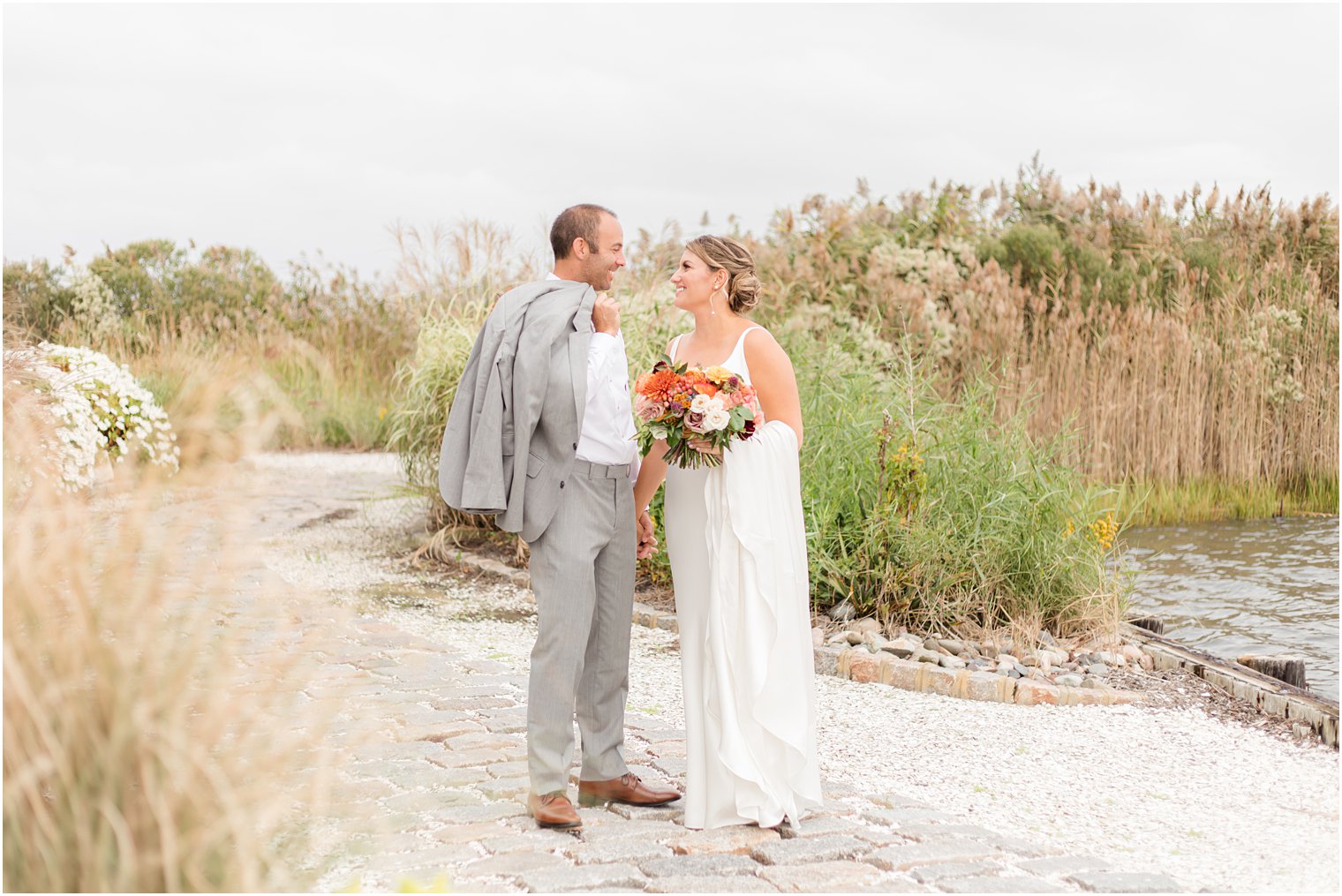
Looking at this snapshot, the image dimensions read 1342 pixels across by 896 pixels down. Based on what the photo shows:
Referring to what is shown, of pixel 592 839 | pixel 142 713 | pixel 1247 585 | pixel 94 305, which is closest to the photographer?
pixel 142 713

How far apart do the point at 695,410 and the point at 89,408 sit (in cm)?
517

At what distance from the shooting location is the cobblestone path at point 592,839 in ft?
10.7

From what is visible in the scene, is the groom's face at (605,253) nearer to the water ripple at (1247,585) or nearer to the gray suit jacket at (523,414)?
the gray suit jacket at (523,414)

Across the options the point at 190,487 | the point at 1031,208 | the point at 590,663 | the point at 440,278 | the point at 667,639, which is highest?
the point at 1031,208

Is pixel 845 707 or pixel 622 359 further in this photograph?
pixel 845 707

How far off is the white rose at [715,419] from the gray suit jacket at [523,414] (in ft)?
1.26

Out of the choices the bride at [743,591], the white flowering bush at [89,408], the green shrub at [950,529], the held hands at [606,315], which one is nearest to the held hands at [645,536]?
the bride at [743,591]

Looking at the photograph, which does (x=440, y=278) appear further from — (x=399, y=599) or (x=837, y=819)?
(x=837, y=819)

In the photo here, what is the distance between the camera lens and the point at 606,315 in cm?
387

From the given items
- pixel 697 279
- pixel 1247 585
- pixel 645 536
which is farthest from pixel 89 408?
pixel 1247 585

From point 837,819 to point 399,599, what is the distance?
14.2ft

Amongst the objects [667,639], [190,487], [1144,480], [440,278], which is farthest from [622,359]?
[1144,480]

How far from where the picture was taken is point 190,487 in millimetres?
2971

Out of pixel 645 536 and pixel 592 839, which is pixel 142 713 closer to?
pixel 592 839
